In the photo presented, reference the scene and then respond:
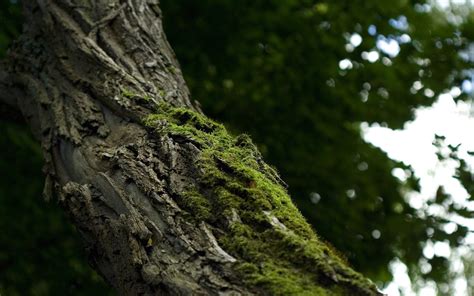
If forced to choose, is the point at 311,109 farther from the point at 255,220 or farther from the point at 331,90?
the point at 255,220

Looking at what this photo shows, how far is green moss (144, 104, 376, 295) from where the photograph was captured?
1.74 m

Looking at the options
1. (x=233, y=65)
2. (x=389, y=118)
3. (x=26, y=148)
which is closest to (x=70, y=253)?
(x=26, y=148)

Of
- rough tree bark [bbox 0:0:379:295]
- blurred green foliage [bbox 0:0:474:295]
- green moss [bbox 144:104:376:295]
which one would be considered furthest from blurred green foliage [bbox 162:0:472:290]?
green moss [bbox 144:104:376:295]

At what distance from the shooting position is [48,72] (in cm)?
361

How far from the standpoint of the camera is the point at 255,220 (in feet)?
6.69

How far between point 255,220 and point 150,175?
1.67ft

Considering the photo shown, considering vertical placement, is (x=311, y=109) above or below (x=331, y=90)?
below

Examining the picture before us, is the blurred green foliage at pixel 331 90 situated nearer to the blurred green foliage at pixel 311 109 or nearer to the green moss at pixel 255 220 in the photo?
the blurred green foliage at pixel 311 109

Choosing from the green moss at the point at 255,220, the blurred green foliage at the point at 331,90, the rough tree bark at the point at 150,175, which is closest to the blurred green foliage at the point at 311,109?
the blurred green foliage at the point at 331,90

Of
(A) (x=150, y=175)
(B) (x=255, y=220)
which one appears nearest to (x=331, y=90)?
(A) (x=150, y=175)

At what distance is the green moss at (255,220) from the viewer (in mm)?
1737

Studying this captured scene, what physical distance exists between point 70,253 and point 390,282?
3.44m

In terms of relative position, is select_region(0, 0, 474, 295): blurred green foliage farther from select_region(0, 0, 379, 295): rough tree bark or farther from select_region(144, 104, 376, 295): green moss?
select_region(144, 104, 376, 295): green moss

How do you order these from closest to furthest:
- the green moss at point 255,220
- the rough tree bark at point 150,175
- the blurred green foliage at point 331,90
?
the green moss at point 255,220 → the rough tree bark at point 150,175 → the blurred green foliage at point 331,90
